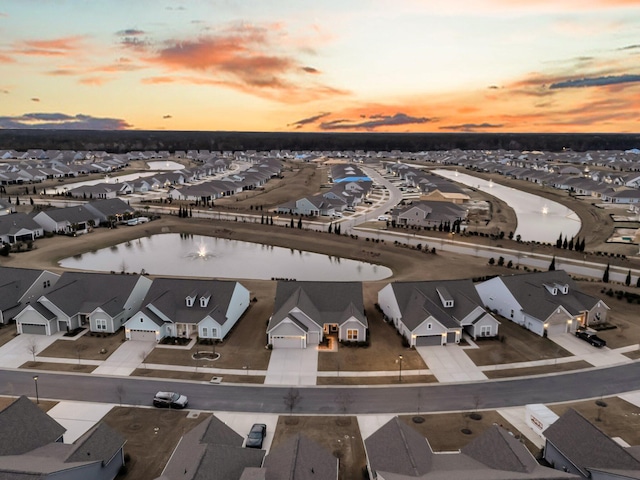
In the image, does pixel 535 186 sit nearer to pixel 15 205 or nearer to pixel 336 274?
pixel 336 274

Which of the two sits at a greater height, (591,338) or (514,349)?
(591,338)

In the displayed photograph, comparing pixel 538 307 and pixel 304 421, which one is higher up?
pixel 538 307

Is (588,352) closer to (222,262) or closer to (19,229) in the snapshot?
(222,262)

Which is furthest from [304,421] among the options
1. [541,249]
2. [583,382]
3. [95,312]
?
[541,249]

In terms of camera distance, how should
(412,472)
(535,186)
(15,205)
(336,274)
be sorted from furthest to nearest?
(535,186) < (15,205) < (336,274) < (412,472)

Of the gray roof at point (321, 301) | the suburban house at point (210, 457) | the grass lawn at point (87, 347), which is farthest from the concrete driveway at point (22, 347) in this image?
the suburban house at point (210, 457)

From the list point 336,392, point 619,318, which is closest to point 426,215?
point 619,318

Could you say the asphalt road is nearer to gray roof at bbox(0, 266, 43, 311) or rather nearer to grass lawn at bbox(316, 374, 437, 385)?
A: grass lawn at bbox(316, 374, 437, 385)
